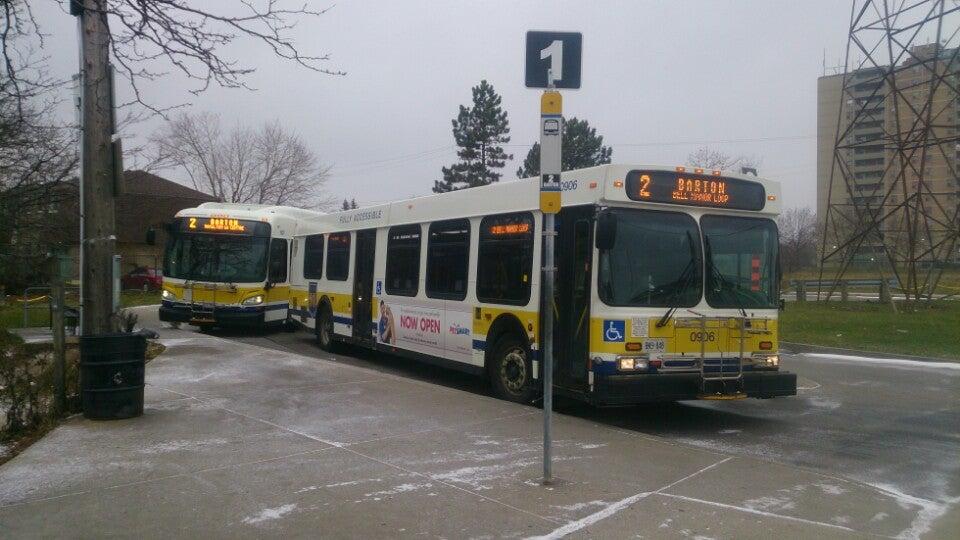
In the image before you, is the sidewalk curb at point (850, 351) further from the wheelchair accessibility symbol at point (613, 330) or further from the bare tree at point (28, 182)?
the bare tree at point (28, 182)

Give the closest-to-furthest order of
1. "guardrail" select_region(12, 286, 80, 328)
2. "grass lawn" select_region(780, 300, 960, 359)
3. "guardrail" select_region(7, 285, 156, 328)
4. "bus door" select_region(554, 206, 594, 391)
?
"bus door" select_region(554, 206, 594, 391)
"guardrail" select_region(12, 286, 80, 328)
"grass lawn" select_region(780, 300, 960, 359)
"guardrail" select_region(7, 285, 156, 328)

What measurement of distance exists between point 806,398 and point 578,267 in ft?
16.5

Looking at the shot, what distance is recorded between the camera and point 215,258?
64.3 ft

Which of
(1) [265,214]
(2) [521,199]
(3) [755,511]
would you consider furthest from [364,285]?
(3) [755,511]

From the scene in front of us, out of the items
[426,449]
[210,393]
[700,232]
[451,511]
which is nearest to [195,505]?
[451,511]

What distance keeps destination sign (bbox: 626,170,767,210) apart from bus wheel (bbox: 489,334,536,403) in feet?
8.53

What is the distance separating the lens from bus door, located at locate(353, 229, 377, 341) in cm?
1480

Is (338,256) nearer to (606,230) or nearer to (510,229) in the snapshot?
(510,229)

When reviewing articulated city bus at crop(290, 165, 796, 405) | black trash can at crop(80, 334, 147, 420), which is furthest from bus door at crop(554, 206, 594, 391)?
black trash can at crop(80, 334, 147, 420)

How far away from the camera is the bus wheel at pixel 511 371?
400 inches

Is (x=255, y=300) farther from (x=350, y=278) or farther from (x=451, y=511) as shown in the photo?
(x=451, y=511)

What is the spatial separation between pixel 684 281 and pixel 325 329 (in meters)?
10.1

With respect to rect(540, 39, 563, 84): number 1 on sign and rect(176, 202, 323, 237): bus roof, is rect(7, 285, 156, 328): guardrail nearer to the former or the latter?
rect(176, 202, 323, 237): bus roof

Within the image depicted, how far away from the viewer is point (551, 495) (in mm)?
5988
